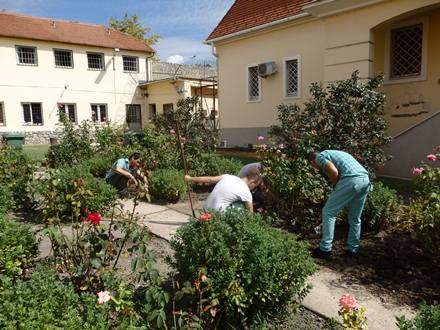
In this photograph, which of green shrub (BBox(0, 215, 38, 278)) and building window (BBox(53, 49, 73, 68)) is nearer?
green shrub (BBox(0, 215, 38, 278))

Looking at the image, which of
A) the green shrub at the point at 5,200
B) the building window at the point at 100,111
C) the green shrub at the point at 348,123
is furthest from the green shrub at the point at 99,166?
the building window at the point at 100,111

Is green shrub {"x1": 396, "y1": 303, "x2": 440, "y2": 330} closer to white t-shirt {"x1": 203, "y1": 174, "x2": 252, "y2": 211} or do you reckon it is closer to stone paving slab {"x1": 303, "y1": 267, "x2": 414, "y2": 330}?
stone paving slab {"x1": 303, "y1": 267, "x2": 414, "y2": 330}

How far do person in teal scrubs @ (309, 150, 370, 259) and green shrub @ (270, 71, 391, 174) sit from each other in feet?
4.88

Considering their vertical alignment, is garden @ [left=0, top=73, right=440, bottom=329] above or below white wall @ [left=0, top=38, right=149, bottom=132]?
below

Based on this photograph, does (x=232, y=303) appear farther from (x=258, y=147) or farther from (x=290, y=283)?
(x=258, y=147)

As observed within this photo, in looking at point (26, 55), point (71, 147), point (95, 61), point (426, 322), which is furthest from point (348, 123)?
point (95, 61)

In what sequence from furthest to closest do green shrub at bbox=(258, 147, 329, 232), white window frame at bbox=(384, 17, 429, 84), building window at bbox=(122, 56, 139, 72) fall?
building window at bbox=(122, 56, 139, 72), white window frame at bbox=(384, 17, 429, 84), green shrub at bbox=(258, 147, 329, 232)

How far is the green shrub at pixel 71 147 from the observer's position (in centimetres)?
967

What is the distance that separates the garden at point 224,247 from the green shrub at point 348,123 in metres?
0.02

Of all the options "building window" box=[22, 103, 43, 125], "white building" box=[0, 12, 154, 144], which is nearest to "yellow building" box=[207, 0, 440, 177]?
"white building" box=[0, 12, 154, 144]

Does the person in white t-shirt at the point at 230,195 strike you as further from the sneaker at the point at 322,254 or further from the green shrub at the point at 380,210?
the green shrub at the point at 380,210

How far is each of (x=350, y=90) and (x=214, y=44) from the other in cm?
1035

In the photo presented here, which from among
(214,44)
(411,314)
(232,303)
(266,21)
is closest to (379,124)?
(411,314)

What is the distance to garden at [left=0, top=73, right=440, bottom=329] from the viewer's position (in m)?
2.27
